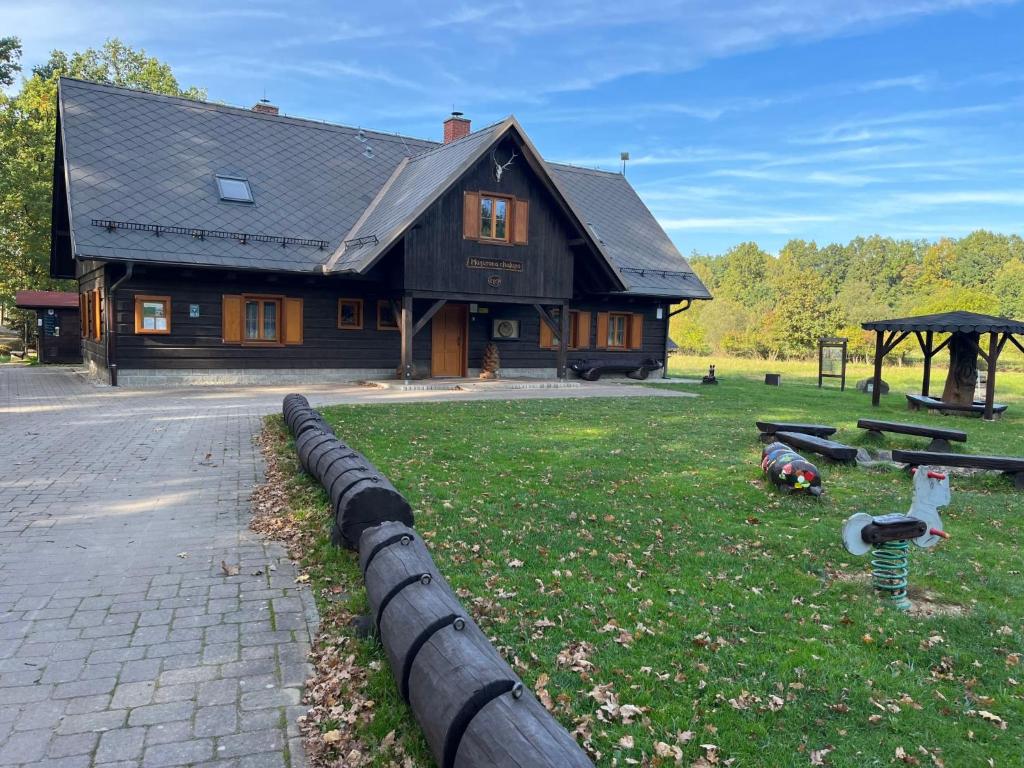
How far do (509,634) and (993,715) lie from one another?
8.19ft

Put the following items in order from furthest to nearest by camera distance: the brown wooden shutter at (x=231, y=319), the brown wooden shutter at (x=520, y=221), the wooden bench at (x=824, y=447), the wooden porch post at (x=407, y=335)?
the brown wooden shutter at (x=520, y=221), the wooden porch post at (x=407, y=335), the brown wooden shutter at (x=231, y=319), the wooden bench at (x=824, y=447)

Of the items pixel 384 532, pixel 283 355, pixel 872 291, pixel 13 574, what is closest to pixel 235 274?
pixel 283 355

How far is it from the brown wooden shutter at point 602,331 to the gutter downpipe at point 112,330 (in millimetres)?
13869

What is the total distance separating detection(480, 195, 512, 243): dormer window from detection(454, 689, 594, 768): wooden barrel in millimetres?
17094

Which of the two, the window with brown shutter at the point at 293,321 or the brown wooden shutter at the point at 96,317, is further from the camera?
the window with brown shutter at the point at 293,321

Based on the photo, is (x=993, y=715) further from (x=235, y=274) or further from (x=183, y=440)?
(x=235, y=274)

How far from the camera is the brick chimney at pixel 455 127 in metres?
25.0

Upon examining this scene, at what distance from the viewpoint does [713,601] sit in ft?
15.5

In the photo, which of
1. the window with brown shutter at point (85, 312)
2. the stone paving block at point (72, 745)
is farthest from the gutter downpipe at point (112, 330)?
the stone paving block at point (72, 745)

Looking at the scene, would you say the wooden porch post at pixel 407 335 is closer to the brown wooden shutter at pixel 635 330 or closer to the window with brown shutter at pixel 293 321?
the window with brown shutter at pixel 293 321

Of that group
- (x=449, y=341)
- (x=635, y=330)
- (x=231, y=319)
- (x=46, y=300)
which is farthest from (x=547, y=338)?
(x=46, y=300)

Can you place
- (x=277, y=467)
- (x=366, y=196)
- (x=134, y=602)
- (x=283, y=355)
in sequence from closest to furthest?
(x=134, y=602)
(x=277, y=467)
(x=283, y=355)
(x=366, y=196)

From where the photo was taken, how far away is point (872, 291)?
72375 millimetres

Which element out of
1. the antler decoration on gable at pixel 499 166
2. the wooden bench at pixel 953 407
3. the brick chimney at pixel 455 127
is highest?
the brick chimney at pixel 455 127
